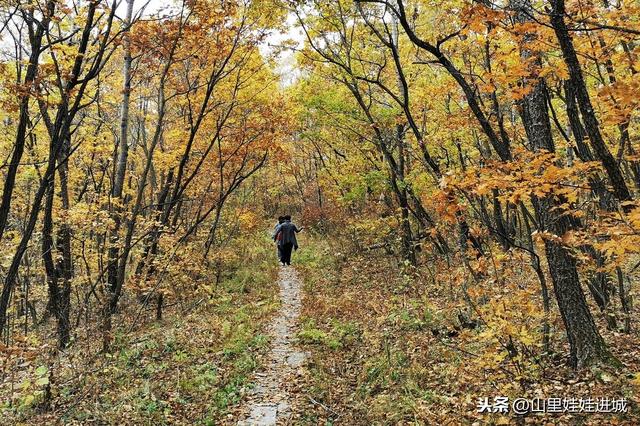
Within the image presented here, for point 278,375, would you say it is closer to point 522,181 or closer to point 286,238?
point 522,181

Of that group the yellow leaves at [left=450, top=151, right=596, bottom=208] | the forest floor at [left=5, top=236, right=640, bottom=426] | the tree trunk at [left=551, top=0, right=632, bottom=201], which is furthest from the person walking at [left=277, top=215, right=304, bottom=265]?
the tree trunk at [left=551, top=0, right=632, bottom=201]

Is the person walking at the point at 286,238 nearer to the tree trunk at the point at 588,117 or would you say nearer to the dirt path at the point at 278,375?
the dirt path at the point at 278,375

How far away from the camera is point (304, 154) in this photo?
1094 inches

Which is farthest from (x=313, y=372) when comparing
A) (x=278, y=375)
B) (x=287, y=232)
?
(x=287, y=232)

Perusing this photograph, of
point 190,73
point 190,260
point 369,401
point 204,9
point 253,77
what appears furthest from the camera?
point 253,77

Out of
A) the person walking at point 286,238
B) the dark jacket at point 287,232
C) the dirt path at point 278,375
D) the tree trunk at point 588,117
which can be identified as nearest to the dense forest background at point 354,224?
the tree trunk at point 588,117

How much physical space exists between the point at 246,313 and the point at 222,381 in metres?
3.87

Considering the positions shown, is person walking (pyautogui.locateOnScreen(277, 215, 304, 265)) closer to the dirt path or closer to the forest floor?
the dirt path

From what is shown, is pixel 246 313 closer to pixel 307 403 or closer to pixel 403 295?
pixel 403 295

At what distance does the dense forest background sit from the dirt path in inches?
9.8

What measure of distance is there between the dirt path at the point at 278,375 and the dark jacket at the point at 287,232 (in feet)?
12.9

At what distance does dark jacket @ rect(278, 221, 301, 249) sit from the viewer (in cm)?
1555

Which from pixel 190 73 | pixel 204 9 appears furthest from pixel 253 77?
pixel 204 9

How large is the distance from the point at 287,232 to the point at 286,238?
0.25m
